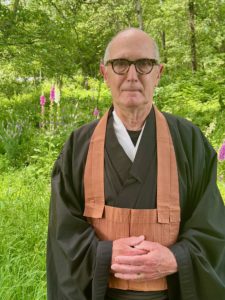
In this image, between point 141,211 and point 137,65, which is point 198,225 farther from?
point 137,65

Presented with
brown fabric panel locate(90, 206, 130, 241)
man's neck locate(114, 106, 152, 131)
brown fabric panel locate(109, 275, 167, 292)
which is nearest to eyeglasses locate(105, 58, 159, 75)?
man's neck locate(114, 106, 152, 131)

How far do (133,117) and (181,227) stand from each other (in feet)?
1.58

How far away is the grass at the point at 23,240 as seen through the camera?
2.58 m

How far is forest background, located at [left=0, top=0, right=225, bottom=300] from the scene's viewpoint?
3092 millimetres

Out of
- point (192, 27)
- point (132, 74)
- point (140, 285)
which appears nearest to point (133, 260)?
point (140, 285)

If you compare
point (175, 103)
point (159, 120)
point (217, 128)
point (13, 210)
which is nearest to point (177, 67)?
point (175, 103)

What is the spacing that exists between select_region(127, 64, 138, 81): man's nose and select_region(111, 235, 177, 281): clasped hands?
0.60 metres

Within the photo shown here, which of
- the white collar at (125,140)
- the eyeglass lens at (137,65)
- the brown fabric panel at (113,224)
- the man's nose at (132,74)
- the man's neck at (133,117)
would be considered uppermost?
the eyeglass lens at (137,65)

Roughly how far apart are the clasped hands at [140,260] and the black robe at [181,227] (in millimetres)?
39

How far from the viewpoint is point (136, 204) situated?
1.50m

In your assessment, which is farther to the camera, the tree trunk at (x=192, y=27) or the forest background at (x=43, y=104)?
the tree trunk at (x=192, y=27)

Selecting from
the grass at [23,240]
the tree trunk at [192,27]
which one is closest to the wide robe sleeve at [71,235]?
the grass at [23,240]

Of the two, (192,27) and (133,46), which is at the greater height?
(192,27)

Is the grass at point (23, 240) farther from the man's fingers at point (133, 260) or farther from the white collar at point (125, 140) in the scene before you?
the white collar at point (125, 140)
